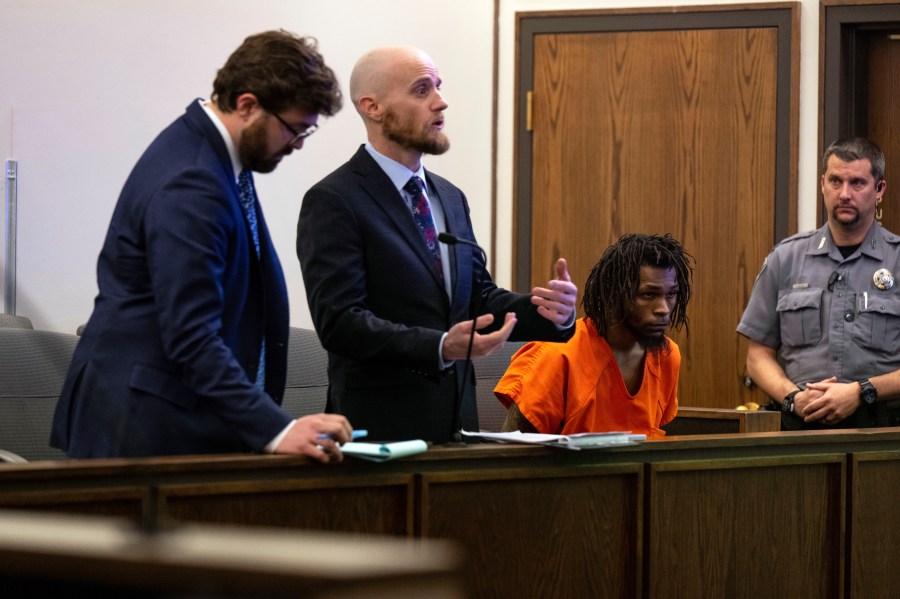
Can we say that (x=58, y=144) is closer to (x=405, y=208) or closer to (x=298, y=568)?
(x=405, y=208)

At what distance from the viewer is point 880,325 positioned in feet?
12.6

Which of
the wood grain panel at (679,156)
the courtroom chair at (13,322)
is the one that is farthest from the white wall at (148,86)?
the courtroom chair at (13,322)

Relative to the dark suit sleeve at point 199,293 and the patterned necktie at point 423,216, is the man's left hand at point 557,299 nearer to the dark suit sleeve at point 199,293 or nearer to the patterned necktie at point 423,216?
the patterned necktie at point 423,216

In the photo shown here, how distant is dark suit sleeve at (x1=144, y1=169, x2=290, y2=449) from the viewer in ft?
6.84

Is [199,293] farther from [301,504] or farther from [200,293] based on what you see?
[301,504]

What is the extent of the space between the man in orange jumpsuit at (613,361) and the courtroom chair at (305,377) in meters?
1.02

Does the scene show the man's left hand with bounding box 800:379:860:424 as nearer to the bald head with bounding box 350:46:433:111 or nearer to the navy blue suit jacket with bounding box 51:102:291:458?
the bald head with bounding box 350:46:433:111

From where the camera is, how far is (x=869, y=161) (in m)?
3.96

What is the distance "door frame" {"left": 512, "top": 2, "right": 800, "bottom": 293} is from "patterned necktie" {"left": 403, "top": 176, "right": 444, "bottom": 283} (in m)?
2.68

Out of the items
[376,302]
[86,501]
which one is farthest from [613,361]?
[86,501]

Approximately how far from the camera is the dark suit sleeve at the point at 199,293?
82.1 inches

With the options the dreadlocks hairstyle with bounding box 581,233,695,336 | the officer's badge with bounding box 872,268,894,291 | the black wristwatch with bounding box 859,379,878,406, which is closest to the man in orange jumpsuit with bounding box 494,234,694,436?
the dreadlocks hairstyle with bounding box 581,233,695,336

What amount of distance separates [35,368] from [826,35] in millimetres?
3464

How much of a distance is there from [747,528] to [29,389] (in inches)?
75.5
